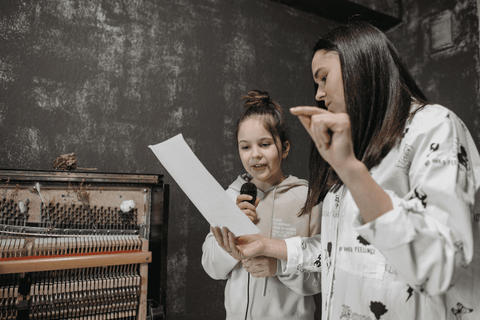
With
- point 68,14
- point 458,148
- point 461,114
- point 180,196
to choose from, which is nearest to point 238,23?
point 68,14

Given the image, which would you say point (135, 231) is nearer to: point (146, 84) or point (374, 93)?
point (146, 84)

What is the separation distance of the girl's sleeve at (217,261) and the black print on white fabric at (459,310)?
2.79ft

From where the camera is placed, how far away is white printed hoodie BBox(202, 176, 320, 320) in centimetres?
139

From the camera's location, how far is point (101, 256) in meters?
1.59

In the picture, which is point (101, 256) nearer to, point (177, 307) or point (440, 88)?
point (177, 307)

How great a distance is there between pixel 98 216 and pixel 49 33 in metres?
1.48

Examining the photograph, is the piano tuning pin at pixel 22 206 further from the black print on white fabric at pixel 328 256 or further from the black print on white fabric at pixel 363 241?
the black print on white fabric at pixel 363 241

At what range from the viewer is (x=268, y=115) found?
156cm

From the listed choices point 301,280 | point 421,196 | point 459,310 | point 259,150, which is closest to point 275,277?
point 301,280

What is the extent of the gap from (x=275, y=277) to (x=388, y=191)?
2.93ft

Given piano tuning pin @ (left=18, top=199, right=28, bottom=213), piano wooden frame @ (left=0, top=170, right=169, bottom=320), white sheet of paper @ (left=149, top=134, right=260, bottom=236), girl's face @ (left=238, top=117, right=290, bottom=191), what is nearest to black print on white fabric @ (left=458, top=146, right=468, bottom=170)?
white sheet of paper @ (left=149, top=134, right=260, bottom=236)

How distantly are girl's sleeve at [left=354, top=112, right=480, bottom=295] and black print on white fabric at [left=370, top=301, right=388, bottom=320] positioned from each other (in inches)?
7.2

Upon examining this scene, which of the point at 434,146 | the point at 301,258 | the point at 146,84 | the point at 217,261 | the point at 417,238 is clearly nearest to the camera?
the point at 417,238

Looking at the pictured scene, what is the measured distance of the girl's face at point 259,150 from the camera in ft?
4.83
